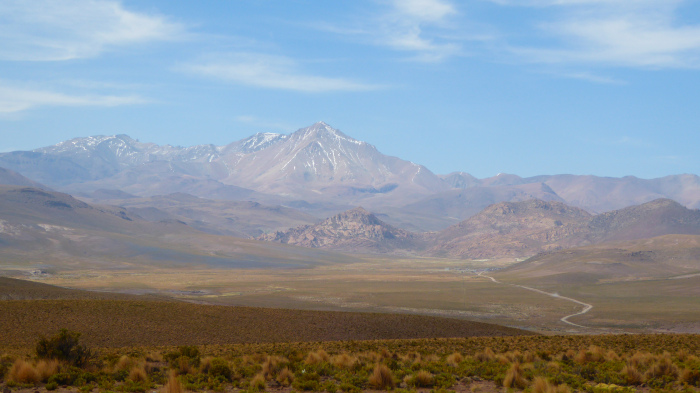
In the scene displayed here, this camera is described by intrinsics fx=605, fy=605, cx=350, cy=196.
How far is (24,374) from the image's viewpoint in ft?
53.7

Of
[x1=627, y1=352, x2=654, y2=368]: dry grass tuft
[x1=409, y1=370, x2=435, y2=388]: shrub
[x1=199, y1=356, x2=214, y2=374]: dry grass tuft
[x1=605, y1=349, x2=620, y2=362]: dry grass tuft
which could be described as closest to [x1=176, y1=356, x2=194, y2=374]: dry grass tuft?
[x1=199, y1=356, x2=214, y2=374]: dry grass tuft

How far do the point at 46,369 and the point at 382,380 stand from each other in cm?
961

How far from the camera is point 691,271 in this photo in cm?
12562

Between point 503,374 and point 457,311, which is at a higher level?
point 503,374

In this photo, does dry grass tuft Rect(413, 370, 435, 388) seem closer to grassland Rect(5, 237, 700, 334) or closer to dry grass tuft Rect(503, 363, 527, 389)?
dry grass tuft Rect(503, 363, 527, 389)

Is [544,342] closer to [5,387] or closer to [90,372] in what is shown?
[90,372]

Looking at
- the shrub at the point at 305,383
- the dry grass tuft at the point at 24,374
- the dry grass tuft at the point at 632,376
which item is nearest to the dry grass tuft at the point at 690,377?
the dry grass tuft at the point at 632,376

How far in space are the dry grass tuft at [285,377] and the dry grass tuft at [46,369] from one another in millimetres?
6412

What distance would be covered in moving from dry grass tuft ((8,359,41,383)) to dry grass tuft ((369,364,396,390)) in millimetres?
9223

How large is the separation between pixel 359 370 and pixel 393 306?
58392mm

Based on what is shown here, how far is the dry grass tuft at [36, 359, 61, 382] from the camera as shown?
16922 millimetres

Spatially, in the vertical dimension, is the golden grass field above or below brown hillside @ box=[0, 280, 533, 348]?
below

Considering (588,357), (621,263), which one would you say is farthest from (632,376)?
(621,263)

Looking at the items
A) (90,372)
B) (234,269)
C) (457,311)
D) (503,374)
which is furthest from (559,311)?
(234,269)
